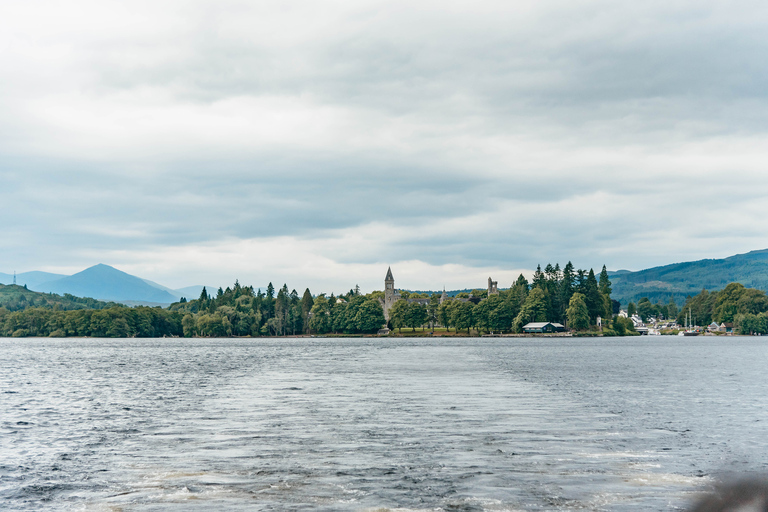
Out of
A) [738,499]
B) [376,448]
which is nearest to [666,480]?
[738,499]

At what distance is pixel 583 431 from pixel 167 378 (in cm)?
4409

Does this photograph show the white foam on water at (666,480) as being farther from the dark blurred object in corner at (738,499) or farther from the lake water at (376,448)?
the dark blurred object in corner at (738,499)

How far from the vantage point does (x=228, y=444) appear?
2381 cm

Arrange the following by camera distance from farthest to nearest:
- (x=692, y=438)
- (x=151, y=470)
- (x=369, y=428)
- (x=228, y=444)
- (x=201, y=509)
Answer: (x=369, y=428) < (x=692, y=438) < (x=228, y=444) < (x=151, y=470) < (x=201, y=509)

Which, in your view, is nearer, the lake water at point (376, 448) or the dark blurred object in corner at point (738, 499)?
the dark blurred object in corner at point (738, 499)

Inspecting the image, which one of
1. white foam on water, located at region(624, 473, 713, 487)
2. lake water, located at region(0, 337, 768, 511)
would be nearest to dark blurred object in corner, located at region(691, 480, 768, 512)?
lake water, located at region(0, 337, 768, 511)

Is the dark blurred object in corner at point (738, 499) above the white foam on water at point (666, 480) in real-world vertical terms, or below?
above

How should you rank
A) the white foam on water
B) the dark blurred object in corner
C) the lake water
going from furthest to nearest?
the white foam on water → the lake water → the dark blurred object in corner

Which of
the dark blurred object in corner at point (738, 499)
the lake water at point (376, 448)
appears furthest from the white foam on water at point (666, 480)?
the dark blurred object in corner at point (738, 499)

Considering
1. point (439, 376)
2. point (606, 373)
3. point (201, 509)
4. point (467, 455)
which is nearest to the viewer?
point (201, 509)

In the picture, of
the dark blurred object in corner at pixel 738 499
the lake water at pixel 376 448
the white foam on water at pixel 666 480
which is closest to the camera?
the dark blurred object in corner at pixel 738 499

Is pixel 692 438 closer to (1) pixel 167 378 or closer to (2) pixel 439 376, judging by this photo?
(2) pixel 439 376

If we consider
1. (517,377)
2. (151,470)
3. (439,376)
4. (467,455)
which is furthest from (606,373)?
(151,470)

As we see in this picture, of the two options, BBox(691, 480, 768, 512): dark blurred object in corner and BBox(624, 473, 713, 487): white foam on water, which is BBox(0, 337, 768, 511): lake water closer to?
BBox(624, 473, 713, 487): white foam on water
